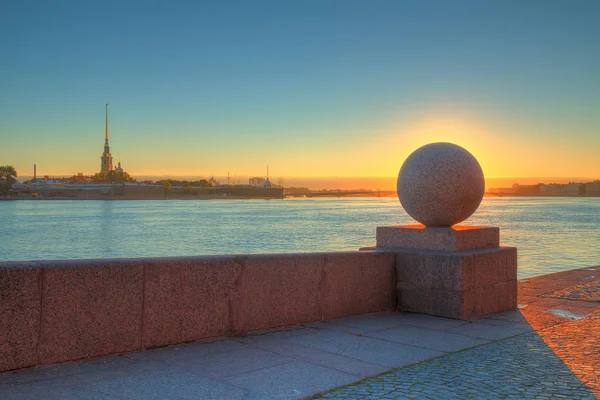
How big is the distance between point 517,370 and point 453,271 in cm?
195

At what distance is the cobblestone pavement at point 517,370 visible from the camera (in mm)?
3594

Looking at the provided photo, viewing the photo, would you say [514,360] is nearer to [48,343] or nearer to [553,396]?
[553,396]

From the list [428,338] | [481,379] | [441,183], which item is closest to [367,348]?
[428,338]

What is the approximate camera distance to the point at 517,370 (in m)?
4.09

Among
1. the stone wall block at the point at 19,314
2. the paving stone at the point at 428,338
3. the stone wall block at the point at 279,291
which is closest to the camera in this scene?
the stone wall block at the point at 19,314

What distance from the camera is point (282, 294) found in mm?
5426

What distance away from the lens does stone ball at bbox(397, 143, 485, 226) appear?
6336 mm

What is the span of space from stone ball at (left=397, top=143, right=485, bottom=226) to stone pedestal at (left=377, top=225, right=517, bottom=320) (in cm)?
19

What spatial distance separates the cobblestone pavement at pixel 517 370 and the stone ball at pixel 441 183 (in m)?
1.23

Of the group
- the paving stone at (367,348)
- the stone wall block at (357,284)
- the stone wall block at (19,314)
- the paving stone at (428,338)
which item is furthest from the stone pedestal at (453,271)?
the stone wall block at (19,314)

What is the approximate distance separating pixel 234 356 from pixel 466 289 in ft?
8.69

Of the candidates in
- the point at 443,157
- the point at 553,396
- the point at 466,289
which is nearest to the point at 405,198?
the point at 443,157

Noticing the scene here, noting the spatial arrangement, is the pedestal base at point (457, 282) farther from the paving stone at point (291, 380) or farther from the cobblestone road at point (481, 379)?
the paving stone at point (291, 380)

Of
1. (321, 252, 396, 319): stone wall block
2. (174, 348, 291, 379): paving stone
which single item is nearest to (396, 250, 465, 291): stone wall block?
(321, 252, 396, 319): stone wall block
